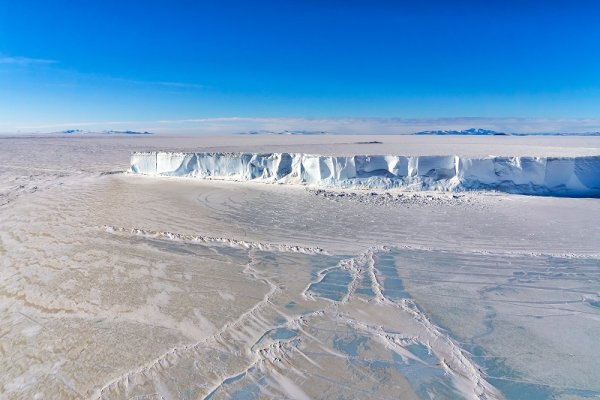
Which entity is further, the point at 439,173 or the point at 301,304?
the point at 439,173

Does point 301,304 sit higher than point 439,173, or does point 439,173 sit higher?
point 439,173

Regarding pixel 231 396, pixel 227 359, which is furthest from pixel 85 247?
pixel 231 396

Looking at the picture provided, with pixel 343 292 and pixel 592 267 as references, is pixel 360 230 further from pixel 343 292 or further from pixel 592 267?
pixel 592 267

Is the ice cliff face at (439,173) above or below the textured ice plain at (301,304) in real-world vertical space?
above

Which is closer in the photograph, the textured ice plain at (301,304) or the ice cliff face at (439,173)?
the textured ice plain at (301,304)
